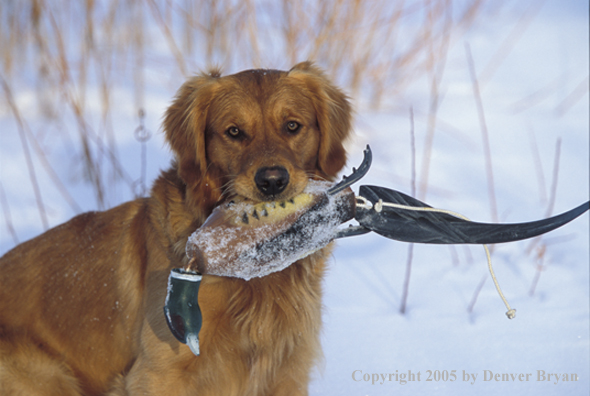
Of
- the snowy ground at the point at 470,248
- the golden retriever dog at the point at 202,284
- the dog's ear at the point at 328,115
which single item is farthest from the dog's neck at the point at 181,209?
the snowy ground at the point at 470,248

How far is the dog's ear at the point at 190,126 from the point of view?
2.32 m

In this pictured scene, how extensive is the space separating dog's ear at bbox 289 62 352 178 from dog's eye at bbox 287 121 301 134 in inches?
6.1

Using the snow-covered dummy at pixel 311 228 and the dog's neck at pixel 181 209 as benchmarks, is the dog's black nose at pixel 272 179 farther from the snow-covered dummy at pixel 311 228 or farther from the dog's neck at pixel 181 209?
the dog's neck at pixel 181 209

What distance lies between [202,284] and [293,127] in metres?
0.76

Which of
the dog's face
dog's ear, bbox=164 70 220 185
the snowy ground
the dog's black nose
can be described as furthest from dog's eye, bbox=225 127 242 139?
the snowy ground

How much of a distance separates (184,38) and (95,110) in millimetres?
1284

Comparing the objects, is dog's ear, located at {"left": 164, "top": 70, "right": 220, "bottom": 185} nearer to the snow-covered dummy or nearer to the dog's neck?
the dog's neck

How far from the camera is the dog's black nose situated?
2033mm

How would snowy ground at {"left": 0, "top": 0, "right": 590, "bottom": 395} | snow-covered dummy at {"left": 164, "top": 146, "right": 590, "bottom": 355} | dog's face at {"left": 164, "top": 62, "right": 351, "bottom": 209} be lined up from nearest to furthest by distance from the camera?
1. snow-covered dummy at {"left": 164, "top": 146, "right": 590, "bottom": 355}
2. dog's face at {"left": 164, "top": 62, "right": 351, "bottom": 209}
3. snowy ground at {"left": 0, "top": 0, "right": 590, "bottom": 395}

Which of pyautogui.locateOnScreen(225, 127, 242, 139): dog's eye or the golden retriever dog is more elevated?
pyautogui.locateOnScreen(225, 127, 242, 139): dog's eye

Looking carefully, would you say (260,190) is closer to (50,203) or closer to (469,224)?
(469,224)

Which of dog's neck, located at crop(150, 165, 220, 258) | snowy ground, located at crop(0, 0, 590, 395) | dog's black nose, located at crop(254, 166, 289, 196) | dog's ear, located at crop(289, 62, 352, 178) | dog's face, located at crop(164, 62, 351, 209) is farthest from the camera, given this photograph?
snowy ground, located at crop(0, 0, 590, 395)

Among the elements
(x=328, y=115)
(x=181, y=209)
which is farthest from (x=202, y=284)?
(x=328, y=115)

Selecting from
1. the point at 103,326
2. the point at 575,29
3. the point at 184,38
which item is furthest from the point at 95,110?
the point at 575,29
